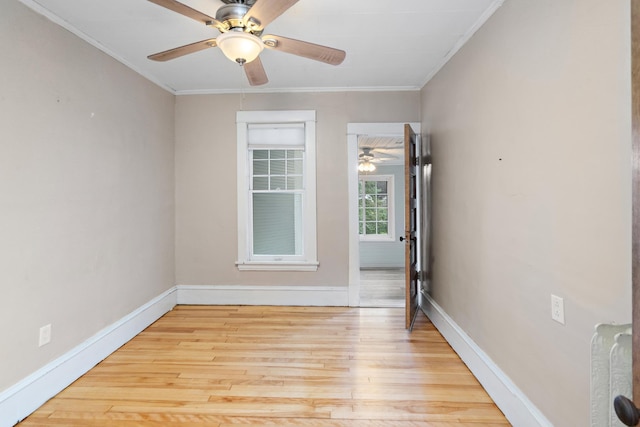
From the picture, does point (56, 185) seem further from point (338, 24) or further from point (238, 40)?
point (338, 24)

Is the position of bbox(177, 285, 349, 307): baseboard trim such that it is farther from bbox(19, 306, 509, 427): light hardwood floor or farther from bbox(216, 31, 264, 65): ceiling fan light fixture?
bbox(216, 31, 264, 65): ceiling fan light fixture

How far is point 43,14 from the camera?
209cm

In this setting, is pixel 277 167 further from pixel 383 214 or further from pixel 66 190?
pixel 383 214

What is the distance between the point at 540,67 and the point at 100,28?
9.48ft

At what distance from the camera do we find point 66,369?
2256mm

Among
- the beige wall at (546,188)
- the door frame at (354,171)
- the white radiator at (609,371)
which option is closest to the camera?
the white radiator at (609,371)

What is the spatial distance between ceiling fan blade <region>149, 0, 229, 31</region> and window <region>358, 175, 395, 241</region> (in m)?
5.70

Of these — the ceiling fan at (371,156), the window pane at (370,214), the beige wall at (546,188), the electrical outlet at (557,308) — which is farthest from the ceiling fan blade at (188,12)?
the window pane at (370,214)

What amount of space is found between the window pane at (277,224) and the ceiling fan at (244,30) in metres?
2.06

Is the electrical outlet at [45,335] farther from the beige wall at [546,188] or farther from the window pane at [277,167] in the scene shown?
the beige wall at [546,188]

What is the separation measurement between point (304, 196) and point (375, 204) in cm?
379

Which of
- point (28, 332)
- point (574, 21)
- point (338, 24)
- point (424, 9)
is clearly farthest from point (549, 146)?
point (28, 332)

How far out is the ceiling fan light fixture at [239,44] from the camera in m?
1.80

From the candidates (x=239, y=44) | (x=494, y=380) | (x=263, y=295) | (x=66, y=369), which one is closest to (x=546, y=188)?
(x=494, y=380)
